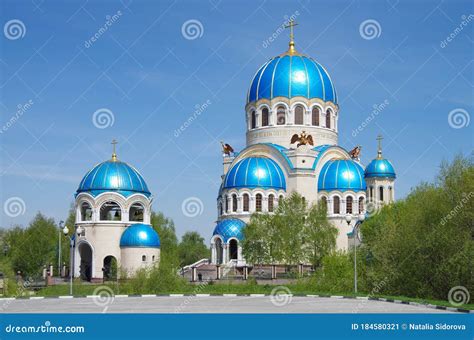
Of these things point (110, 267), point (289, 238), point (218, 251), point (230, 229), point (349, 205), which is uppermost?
point (349, 205)

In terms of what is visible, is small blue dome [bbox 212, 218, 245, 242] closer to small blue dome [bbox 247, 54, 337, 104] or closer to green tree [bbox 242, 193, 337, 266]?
green tree [bbox 242, 193, 337, 266]

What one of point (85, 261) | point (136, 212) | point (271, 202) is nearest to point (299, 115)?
point (271, 202)

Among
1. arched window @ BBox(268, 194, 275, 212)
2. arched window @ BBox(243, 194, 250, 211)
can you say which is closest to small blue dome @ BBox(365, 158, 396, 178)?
arched window @ BBox(268, 194, 275, 212)

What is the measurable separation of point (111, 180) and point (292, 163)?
13.0 m

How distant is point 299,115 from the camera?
5075cm

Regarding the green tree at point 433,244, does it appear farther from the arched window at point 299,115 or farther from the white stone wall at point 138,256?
the arched window at point 299,115

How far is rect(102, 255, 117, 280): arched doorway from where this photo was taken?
40.6m

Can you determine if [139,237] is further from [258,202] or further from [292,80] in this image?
[292,80]

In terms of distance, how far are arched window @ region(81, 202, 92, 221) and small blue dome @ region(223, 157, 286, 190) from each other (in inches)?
377

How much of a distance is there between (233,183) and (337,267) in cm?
1889
